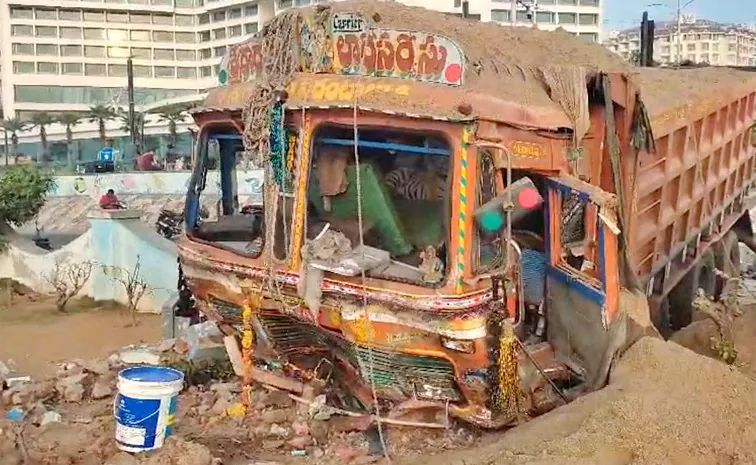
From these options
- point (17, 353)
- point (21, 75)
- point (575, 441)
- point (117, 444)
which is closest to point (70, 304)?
point (17, 353)

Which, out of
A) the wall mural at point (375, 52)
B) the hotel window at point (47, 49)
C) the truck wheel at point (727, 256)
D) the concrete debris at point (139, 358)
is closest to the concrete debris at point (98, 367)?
the concrete debris at point (139, 358)

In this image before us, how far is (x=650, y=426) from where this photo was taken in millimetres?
3748

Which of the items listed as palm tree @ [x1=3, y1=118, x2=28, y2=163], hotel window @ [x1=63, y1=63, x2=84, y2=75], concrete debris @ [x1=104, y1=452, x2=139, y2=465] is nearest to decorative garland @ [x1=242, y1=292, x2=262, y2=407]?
concrete debris @ [x1=104, y1=452, x2=139, y2=465]

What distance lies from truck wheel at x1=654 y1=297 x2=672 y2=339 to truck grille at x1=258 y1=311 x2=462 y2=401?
296 centimetres

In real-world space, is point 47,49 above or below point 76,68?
above

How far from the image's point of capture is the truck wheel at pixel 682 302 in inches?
315

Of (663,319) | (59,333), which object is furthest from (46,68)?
(663,319)

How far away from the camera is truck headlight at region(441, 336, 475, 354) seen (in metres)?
4.41

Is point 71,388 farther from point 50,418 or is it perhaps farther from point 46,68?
point 46,68

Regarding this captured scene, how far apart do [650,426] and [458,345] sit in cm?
105

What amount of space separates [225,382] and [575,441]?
3.52 metres

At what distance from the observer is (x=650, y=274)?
260 inches

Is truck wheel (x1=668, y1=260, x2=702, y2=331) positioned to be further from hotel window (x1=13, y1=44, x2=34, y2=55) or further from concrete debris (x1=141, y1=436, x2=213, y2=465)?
hotel window (x1=13, y1=44, x2=34, y2=55)

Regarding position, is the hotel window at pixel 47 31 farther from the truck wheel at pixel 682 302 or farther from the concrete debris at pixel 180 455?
the concrete debris at pixel 180 455
